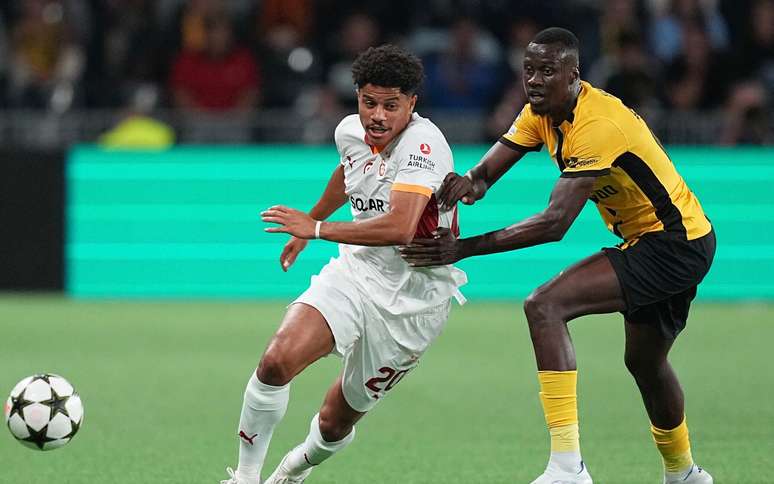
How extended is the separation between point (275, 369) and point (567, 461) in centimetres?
131

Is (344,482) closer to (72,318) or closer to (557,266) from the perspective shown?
(72,318)

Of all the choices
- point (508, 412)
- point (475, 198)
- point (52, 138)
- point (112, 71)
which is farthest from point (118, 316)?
point (475, 198)

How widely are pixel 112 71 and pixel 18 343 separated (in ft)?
18.1

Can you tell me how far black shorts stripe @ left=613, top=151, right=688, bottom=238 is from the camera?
5961mm

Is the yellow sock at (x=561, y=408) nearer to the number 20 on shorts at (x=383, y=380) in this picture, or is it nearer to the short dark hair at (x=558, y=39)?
the number 20 on shorts at (x=383, y=380)

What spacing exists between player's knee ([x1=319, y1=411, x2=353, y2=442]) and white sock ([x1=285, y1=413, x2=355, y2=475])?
0.02m

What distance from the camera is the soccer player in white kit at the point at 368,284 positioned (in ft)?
19.4

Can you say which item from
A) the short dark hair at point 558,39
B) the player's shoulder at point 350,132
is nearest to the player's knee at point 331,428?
the player's shoulder at point 350,132

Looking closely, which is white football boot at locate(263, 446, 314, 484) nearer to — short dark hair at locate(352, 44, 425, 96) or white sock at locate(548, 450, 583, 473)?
white sock at locate(548, 450, 583, 473)

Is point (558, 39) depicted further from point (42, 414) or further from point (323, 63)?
point (323, 63)

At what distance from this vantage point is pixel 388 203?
20.6ft

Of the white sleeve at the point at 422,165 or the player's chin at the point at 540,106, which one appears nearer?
the player's chin at the point at 540,106

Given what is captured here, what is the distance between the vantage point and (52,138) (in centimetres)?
1489

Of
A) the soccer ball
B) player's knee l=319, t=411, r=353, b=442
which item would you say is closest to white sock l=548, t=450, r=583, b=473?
player's knee l=319, t=411, r=353, b=442
